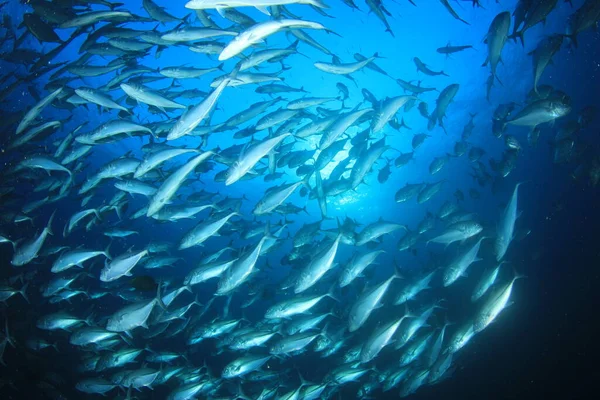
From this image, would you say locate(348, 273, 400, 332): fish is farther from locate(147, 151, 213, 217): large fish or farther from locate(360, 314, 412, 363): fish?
locate(147, 151, 213, 217): large fish

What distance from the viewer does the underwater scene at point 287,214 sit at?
4965mm

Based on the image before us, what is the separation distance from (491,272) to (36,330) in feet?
44.5

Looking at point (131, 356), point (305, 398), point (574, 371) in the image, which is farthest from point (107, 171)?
point (574, 371)

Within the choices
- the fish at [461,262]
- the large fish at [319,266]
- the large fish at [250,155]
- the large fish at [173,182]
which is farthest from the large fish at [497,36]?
the large fish at [173,182]

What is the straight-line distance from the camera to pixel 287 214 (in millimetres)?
9828

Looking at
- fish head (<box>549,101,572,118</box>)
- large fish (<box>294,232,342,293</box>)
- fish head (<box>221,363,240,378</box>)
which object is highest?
large fish (<box>294,232,342,293</box>)

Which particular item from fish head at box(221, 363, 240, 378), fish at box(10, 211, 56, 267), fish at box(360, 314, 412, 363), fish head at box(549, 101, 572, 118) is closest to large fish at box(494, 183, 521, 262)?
fish head at box(549, 101, 572, 118)

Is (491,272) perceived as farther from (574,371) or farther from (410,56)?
(410,56)

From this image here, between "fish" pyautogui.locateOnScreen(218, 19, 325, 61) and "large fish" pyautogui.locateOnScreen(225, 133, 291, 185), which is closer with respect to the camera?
"fish" pyautogui.locateOnScreen(218, 19, 325, 61)

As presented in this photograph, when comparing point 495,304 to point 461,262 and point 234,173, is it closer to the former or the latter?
point 461,262

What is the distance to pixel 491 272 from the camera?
607 centimetres

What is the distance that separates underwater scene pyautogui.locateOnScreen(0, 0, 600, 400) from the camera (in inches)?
195

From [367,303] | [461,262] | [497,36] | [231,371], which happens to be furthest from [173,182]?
[461,262]

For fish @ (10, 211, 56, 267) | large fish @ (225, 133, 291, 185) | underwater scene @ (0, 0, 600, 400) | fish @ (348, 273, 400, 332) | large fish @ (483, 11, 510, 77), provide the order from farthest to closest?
fish @ (10, 211, 56, 267)
fish @ (348, 273, 400, 332)
underwater scene @ (0, 0, 600, 400)
large fish @ (483, 11, 510, 77)
large fish @ (225, 133, 291, 185)
